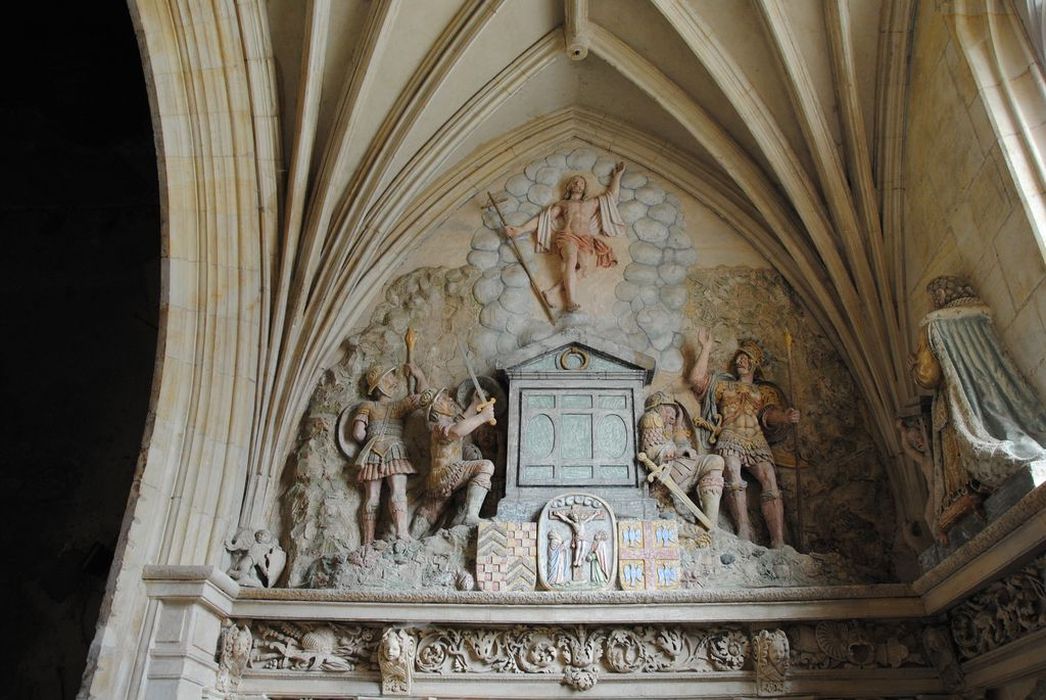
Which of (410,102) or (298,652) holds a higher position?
(410,102)

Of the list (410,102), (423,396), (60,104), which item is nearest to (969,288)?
(423,396)

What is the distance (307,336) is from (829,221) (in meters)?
4.25

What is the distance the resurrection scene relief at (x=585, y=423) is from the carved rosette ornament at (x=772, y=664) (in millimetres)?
433

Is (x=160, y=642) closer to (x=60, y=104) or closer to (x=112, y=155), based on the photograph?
(x=112, y=155)

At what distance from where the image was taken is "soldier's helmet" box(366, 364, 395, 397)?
25.5 ft

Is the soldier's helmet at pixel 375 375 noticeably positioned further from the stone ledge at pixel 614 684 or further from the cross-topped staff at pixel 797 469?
the cross-topped staff at pixel 797 469

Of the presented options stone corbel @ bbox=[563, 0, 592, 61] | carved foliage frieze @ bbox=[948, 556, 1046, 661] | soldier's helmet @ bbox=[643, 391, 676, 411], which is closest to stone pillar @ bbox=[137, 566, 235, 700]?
soldier's helmet @ bbox=[643, 391, 676, 411]

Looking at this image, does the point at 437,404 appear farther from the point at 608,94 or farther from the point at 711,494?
the point at 608,94

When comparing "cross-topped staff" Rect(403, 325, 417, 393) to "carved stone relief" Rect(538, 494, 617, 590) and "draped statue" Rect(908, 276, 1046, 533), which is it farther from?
"draped statue" Rect(908, 276, 1046, 533)

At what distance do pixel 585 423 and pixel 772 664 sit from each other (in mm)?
2174

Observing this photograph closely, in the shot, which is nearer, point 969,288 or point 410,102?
point 969,288

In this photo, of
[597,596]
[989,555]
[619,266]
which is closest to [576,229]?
[619,266]

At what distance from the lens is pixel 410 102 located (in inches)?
314

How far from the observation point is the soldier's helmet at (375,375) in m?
7.78
